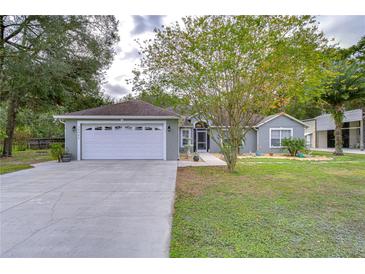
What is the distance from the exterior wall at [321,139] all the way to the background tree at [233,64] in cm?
1901

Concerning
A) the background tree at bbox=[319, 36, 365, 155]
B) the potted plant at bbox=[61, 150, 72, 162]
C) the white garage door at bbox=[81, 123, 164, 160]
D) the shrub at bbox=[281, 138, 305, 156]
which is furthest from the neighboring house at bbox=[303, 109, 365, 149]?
the potted plant at bbox=[61, 150, 72, 162]

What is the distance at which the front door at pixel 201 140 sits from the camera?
17.8 metres

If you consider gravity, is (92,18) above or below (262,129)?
above

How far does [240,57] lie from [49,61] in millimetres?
9453

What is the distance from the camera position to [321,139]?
2398 centimetres

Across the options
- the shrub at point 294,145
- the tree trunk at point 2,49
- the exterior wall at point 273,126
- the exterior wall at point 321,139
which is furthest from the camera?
the exterior wall at point 321,139

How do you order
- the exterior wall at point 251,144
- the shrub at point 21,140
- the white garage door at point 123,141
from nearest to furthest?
the white garage door at point 123,141, the exterior wall at point 251,144, the shrub at point 21,140

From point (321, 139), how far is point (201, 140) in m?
15.7

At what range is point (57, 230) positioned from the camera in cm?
333

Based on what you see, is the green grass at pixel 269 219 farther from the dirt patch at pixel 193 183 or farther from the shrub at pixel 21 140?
the shrub at pixel 21 140

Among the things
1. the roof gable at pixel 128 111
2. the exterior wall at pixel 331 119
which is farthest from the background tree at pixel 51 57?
the exterior wall at pixel 331 119

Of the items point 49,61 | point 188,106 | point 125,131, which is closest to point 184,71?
point 188,106
